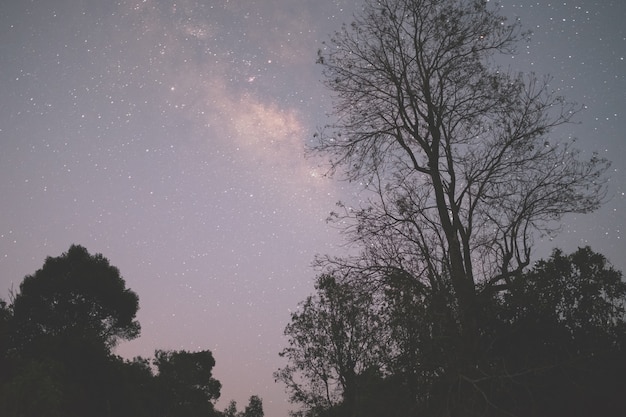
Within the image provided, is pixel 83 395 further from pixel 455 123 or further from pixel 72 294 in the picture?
pixel 455 123

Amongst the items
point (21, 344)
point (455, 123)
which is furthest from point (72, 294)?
point (455, 123)

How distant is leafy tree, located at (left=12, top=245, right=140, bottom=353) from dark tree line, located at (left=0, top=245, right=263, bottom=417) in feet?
0.19

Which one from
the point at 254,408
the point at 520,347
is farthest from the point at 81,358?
the point at 254,408

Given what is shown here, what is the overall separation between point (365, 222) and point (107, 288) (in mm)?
25861

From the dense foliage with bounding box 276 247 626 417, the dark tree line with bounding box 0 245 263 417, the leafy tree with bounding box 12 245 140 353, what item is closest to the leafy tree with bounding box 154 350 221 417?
the dark tree line with bounding box 0 245 263 417

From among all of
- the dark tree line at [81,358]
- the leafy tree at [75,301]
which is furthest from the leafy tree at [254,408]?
the leafy tree at [75,301]

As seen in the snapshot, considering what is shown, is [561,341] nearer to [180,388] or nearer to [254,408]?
[180,388]

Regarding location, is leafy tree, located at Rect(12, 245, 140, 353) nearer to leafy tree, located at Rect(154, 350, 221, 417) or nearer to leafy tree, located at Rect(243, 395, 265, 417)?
leafy tree, located at Rect(154, 350, 221, 417)

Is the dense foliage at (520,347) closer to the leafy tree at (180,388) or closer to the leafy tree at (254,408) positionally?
the leafy tree at (180,388)

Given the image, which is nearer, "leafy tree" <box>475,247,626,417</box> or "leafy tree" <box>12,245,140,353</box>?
"leafy tree" <box>475,247,626,417</box>

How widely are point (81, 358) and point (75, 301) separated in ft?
31.8

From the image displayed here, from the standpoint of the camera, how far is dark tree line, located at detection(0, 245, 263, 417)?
1032cm

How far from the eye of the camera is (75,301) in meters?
26.7

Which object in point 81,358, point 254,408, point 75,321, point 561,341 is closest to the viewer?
point 561,341
